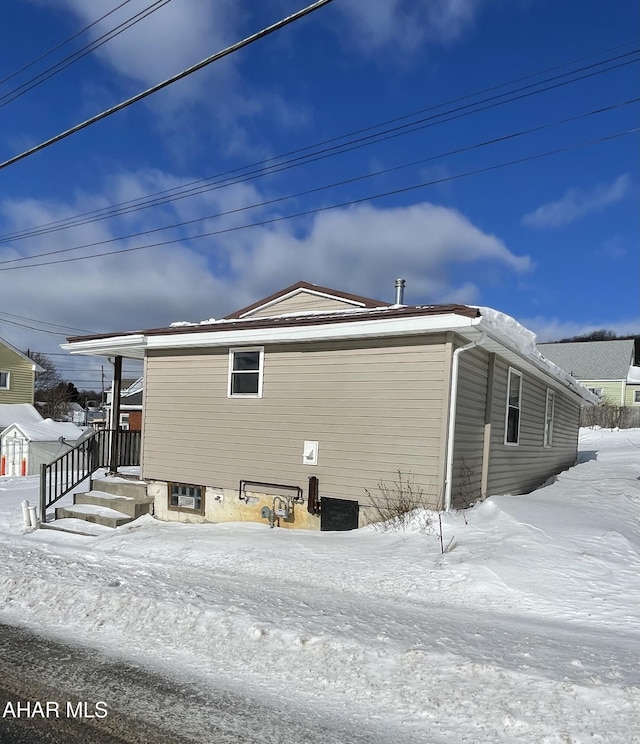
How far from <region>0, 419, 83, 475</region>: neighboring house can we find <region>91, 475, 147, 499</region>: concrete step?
30.3ft

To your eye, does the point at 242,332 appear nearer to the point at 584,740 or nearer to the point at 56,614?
the point at 56,614

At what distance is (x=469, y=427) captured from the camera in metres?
9.22

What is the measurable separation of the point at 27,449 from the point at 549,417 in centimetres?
1690

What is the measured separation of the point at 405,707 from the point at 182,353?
8504 mm

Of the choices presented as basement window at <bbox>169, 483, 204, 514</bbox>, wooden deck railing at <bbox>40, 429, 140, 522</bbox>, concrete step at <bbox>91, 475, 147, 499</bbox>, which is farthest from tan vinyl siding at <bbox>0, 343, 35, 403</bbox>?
basement window at <bbox>169, 483, 204, 514</bbox>

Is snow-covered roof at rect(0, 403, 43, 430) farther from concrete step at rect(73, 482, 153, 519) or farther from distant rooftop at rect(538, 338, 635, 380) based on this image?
distant rooftop at rect(538, 338, 635, 380)

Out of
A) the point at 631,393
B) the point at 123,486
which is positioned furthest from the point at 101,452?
the point at 631,393

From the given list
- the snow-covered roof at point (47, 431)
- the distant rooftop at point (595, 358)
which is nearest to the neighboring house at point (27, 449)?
the snow-covered roof at point (47, 431)

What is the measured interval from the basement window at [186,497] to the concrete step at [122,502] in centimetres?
48

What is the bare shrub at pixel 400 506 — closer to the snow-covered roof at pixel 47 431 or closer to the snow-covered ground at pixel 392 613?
the snow-covered ground at pixel 392 613

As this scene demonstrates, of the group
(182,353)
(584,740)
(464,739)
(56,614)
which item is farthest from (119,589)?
(182,353)

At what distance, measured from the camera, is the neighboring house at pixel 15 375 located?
106ft

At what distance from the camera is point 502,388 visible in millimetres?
10758

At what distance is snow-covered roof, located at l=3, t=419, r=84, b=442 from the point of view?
2075 cm
